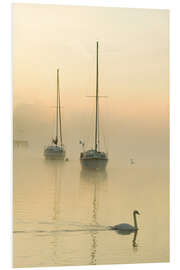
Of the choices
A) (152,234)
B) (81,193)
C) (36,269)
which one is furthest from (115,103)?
(36,269)

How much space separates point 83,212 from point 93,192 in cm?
15

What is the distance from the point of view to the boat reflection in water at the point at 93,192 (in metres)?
4.09

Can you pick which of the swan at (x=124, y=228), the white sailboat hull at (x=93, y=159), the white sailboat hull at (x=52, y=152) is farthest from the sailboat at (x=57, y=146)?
the swan at (x=124, y=228)

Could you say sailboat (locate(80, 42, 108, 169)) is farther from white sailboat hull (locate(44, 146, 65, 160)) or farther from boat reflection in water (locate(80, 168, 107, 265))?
white sailboat hull (locate(44, 146, 65, 160))

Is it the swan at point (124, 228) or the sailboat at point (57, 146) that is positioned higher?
the sailboat at point (57, 146)

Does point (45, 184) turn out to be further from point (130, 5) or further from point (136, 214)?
point (130, 5)

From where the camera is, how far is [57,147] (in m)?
4.02

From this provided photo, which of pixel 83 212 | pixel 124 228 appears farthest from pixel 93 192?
pixel 124 228

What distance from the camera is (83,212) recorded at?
4.09 meters

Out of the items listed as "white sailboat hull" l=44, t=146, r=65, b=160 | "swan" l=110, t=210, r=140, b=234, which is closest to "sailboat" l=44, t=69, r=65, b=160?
"white sailboat hull" l=44, t=146, r=65, b=160

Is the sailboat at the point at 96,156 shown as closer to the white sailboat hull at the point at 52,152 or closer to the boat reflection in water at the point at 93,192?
the boat reflection in water at the point at 93,192

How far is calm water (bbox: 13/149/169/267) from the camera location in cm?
399
